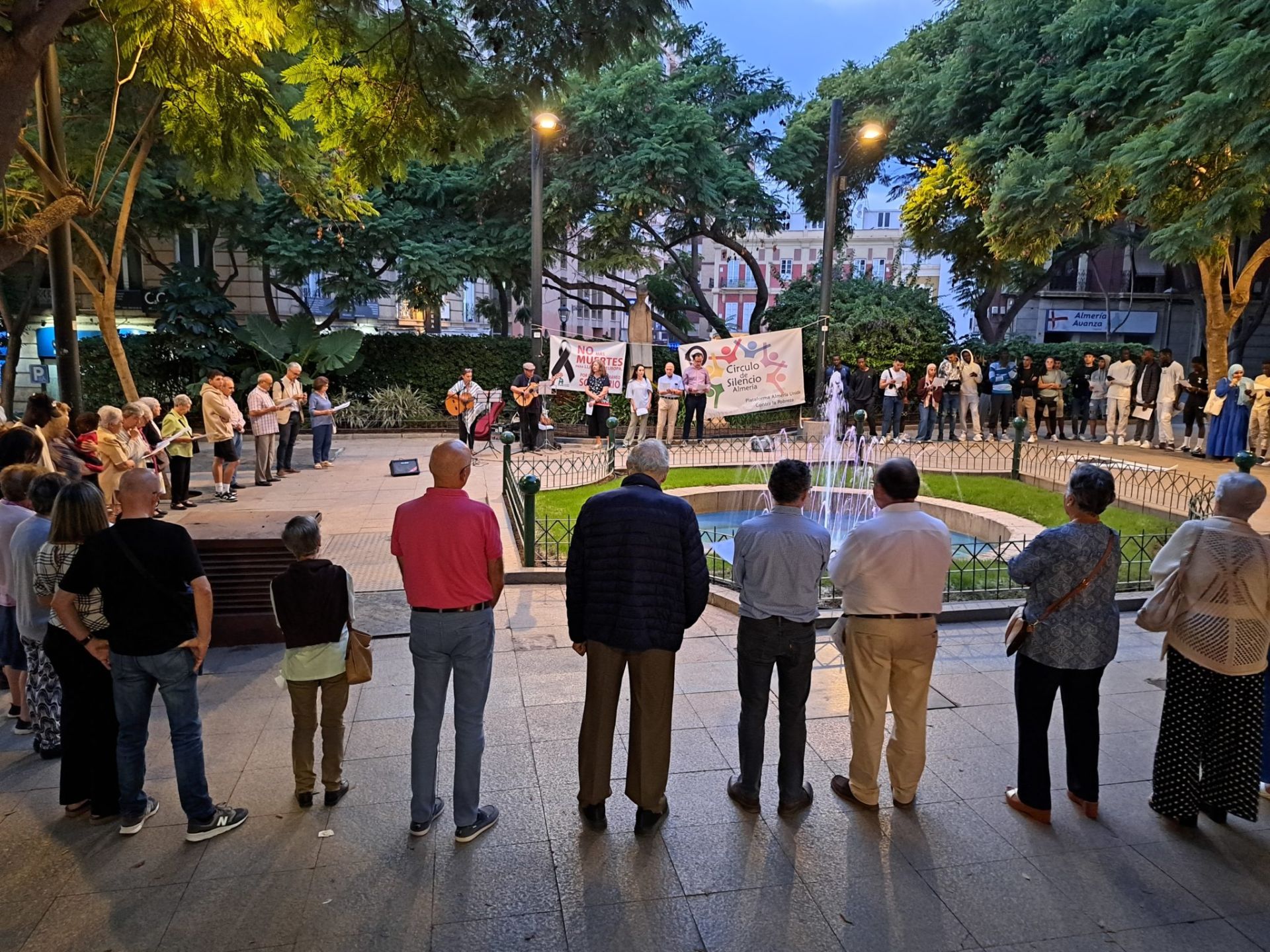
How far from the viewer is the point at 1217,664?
13.7ft

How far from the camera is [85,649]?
13.9 ft

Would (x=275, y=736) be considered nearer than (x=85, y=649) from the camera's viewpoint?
No

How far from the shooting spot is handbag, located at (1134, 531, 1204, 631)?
426cm

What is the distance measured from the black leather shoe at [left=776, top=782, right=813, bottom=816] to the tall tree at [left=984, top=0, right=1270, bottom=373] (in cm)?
1169

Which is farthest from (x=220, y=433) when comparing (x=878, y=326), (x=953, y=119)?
(x=953, y=119)

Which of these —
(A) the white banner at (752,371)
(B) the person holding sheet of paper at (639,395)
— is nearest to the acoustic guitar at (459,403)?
(B) the person holding sheet of paper at (639,395)

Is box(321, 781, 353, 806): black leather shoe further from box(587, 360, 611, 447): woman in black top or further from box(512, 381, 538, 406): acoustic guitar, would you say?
box(587, 360, 611, 447): woman in black top

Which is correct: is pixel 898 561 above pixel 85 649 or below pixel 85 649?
above

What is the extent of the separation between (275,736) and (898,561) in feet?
12.7

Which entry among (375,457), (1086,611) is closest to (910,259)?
(375,457)

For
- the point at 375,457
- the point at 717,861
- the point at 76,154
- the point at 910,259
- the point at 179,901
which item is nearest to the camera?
the point at 179,901

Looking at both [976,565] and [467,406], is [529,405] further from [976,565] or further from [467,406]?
[976,565]

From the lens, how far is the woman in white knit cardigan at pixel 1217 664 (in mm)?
4125

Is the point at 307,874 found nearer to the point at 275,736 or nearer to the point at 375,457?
the point at 275,736
